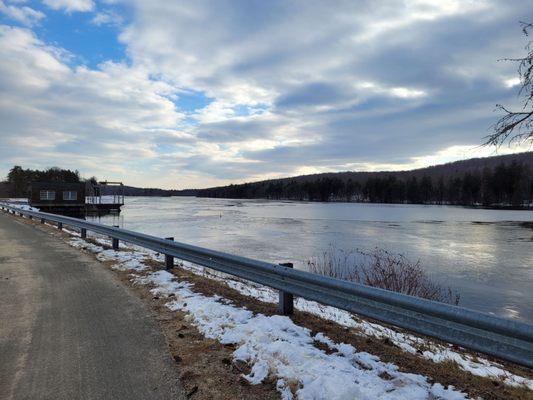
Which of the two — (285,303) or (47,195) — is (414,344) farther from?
(47,195)

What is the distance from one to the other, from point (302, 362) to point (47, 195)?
234ft

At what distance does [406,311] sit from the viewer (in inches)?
176

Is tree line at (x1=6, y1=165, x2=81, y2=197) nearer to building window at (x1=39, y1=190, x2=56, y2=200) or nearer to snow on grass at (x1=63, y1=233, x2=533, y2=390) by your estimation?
building window at (x1=39, y1=190, x2=56, y2=200)

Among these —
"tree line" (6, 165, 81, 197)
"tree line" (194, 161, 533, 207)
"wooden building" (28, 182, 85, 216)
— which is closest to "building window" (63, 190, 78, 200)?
"wooden building" (28, 182, 85, 216)

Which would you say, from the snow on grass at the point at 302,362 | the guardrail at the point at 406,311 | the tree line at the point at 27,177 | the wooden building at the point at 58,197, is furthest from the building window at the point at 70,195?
the snow on grass at the point at 302,362

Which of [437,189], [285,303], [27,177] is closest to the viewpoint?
[285,303]

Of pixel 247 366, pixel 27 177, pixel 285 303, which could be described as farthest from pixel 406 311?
pixel 27 177

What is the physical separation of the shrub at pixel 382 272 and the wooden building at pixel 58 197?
57685 mm

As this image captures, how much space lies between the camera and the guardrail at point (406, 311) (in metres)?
3.56

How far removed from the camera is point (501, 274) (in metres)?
15.8

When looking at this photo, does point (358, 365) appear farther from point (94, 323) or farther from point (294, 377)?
point (94, 323)

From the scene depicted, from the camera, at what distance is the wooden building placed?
65.4m

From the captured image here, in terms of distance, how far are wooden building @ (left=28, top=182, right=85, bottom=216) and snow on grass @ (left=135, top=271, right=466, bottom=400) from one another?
218 feet

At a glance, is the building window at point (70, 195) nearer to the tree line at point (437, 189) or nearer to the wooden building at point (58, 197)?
the wooden building at point (58, 197)
